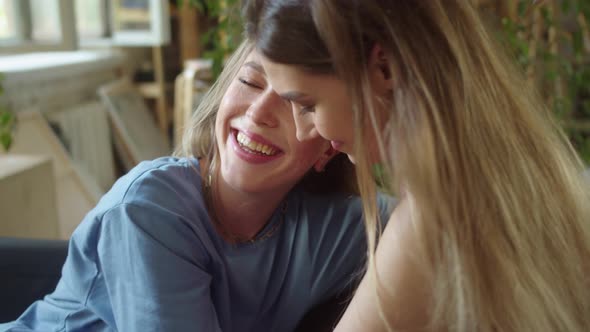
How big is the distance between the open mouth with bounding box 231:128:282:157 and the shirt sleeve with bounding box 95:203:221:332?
Result: 15cm

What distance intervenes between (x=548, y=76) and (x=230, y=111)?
1.24 meters

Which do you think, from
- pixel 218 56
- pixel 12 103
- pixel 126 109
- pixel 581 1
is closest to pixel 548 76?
pixel 581 1

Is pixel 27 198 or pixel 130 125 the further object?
pixel 130 125

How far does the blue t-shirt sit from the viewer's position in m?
0.87

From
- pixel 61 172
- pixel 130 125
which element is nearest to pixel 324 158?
pixel 61 172

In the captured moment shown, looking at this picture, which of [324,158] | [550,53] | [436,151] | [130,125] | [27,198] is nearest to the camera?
[436,151]

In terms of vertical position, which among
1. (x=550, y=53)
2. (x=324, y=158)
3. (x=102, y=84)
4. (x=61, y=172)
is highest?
(x=550, y=53)

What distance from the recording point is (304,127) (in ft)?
2.87

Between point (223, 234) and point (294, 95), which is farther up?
point (294, 95)

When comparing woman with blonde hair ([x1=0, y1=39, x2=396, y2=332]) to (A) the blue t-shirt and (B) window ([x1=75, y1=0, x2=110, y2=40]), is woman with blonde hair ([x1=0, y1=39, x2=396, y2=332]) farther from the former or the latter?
(B) window ([x1=75, y1=0, x2=110, y2=40])

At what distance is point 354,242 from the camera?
1.14 metres

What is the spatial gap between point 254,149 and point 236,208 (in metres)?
0.14

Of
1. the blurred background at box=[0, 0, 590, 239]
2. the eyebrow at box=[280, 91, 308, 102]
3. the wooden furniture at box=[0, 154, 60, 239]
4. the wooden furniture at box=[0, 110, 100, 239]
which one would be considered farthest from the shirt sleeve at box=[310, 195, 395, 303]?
the wooden furniture at box=[0, 110, 100, 239]

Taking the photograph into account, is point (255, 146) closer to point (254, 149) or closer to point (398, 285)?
point (254, 149)
